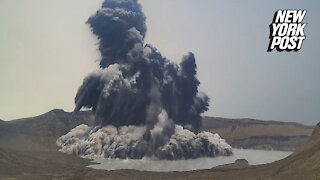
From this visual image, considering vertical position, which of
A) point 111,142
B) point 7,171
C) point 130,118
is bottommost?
point 7,171

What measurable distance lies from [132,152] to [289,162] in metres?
94.2

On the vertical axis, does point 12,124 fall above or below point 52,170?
above

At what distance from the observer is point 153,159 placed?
16912 centimetres

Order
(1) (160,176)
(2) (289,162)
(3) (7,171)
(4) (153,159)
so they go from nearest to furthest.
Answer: (2) (289,162) < (3) (7,171) < (1) (160,176) < (4) (153,159)

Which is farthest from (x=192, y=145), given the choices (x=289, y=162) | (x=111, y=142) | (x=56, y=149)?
(x=289, y=162)

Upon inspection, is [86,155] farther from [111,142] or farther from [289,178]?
[289,178]

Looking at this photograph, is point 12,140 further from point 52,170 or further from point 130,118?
point 52,170

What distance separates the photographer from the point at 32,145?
576ft

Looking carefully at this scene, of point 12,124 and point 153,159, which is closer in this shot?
point 153,159

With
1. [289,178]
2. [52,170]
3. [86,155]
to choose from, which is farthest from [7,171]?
[86,155]

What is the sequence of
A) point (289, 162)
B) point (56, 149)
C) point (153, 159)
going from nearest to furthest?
point (289, 162)
point (153, 159)
point (56, 149)

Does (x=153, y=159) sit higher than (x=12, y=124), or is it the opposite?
(x=12, y=124)

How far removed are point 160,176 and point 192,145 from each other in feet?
260

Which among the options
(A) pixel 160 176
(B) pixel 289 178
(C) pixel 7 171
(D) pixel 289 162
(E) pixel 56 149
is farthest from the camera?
(E) pixel 56 149
